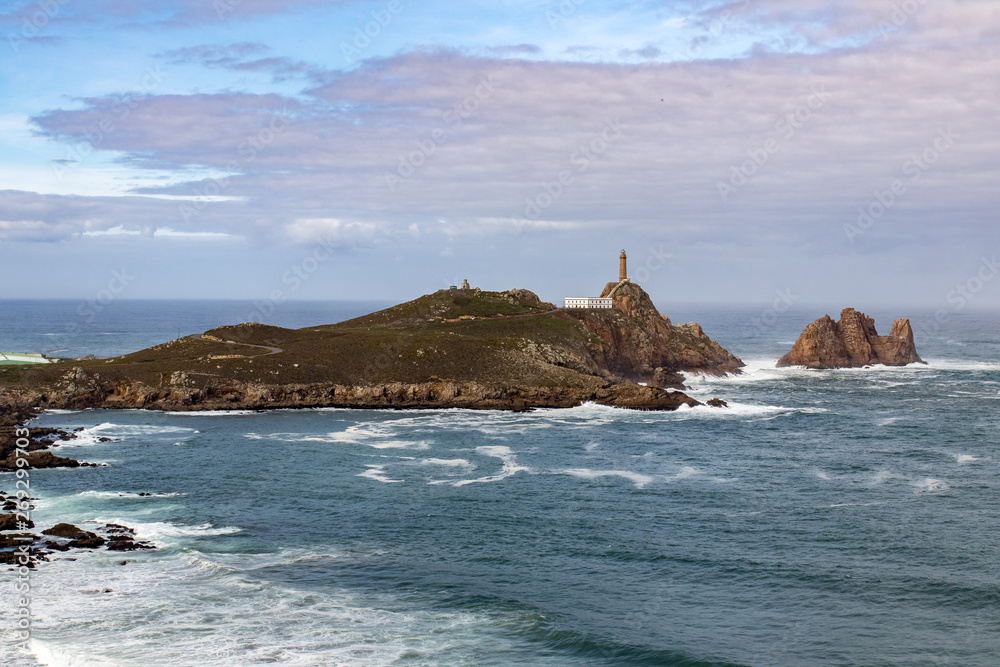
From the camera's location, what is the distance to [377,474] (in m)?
62.3

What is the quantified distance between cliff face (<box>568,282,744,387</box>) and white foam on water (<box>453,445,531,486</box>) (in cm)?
4581

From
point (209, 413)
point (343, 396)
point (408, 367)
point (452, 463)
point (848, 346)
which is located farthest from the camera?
point (848, 346)

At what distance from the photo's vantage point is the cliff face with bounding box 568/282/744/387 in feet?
387

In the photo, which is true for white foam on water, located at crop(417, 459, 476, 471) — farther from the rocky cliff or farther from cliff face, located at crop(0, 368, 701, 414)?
the rocky cliff

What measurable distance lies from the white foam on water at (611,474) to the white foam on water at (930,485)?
1810 cm

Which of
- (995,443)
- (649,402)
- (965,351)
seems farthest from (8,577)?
(965,351)

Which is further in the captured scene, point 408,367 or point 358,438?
point 408,367

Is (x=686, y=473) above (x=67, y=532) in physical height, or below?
above

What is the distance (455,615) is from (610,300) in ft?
338

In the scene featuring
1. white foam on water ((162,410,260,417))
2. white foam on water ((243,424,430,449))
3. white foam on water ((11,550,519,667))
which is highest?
white foam on water ((162,410,260,417))

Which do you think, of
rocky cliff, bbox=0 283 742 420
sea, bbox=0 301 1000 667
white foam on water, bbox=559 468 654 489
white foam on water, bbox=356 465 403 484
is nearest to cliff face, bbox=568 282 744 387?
rocky cliff, bbox=0 283 742 420

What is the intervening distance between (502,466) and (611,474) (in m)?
8.51

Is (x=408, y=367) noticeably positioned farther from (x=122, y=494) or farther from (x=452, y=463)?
(x=122, y=494)

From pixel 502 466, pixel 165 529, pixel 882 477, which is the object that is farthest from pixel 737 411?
pixel 165 529
